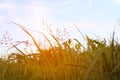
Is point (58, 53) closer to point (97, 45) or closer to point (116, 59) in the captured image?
point (97, 45)

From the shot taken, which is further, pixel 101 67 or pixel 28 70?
pixel 28 70

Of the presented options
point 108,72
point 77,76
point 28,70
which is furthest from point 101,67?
point 28,70

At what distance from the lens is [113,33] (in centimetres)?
256

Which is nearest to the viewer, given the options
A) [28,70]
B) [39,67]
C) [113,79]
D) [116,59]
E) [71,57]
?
[113,79]

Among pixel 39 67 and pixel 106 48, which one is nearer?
pixel 106 48

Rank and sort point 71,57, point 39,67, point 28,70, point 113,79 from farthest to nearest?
1. point 28,70
2. point 39,67
3. point 71,57
4. point 113,79

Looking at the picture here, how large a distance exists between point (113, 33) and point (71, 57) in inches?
15.5

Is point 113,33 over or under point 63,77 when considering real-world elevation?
over

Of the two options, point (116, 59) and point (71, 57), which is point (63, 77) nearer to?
point (71, 57)

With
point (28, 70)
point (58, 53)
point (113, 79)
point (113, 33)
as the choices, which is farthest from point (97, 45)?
point (28, 70)

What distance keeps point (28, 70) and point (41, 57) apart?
54 centimetres

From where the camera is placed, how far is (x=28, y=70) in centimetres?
312

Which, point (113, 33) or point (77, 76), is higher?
point (113, 33)

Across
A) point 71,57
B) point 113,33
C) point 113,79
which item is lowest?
point 113,79
